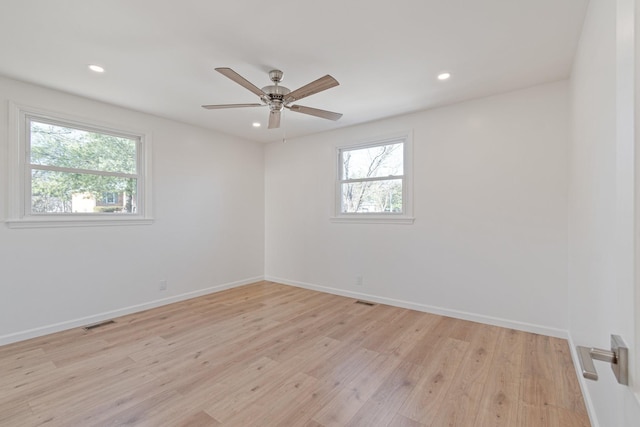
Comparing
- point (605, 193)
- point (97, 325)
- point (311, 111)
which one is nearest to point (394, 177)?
point (311, 111)

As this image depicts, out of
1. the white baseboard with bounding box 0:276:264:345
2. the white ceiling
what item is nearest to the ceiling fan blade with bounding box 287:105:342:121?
the white ceiling

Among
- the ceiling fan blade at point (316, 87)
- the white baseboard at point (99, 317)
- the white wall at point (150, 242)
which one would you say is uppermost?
the ceiling fan blade at point (316, 87)

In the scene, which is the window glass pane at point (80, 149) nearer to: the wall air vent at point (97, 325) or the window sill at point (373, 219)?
the wall air vent at point (97, 325)

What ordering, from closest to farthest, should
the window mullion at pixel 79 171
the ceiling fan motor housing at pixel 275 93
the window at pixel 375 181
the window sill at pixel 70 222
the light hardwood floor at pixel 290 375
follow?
the light hardwood floor at pixel 290 375
the ceiling fan motor housing at pixel 275 93
the window sill at pixel 70 222
the window mullion at pixel 79 171
the window at pixel 375 181

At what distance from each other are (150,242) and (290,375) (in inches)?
107

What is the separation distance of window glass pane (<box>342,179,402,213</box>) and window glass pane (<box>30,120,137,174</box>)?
298 centimetres

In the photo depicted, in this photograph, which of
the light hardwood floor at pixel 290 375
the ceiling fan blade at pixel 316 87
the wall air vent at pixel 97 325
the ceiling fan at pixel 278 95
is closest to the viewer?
the light hardwood floor at pixel 290 375

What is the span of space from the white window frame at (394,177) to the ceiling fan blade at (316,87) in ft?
6.22

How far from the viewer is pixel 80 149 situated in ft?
11.0

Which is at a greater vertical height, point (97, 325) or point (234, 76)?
point (234, 76)

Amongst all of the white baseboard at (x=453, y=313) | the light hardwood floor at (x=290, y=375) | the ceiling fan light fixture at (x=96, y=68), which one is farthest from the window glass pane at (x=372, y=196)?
the ceiling fan light fixture at (x=96, y=68)

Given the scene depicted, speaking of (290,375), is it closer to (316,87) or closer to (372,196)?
(316,87)

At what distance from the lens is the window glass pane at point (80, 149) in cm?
307

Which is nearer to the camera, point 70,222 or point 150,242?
point 70,222
